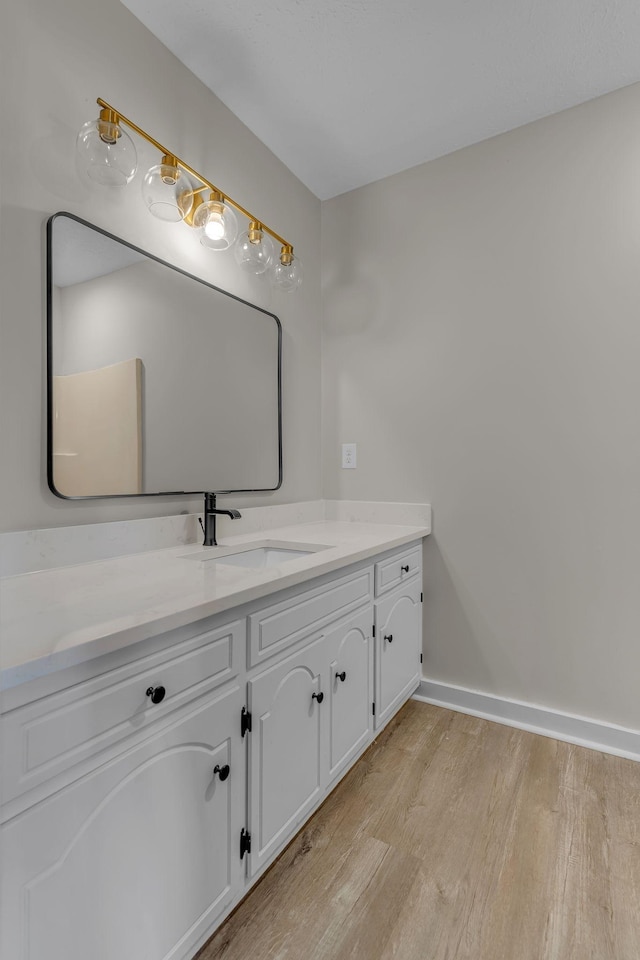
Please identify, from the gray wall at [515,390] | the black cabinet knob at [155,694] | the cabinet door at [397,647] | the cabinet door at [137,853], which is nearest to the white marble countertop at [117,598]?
the black cabinet knob at [155,694]

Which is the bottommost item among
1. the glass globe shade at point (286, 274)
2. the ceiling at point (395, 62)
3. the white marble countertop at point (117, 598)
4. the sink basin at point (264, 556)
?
the sink basin at point (264, 556)

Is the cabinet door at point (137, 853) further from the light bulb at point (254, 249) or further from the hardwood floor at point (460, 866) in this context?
the light bulb at point (254, 249)

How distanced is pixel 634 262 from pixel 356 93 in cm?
121

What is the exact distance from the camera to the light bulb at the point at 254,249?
1651 millimetres

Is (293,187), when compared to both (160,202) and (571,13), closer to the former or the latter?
(160,202)

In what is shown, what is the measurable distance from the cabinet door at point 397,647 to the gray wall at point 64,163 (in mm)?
728

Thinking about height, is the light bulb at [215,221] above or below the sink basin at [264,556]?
above

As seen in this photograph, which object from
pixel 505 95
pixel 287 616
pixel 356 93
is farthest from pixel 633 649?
pixel 356 93

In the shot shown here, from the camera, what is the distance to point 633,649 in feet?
5.68

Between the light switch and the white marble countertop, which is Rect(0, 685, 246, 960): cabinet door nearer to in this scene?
the white marble countertop

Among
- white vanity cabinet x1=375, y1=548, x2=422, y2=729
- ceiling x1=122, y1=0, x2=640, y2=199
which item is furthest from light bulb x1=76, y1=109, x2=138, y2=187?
white vanity cabinet x1=375, y1=548, x2=422, y2=729

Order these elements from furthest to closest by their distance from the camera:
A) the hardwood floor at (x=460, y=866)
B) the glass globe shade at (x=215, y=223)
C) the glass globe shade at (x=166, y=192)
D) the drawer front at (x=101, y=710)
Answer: the glass globe shade at (x=215, y=223) < the glass globe shade at (x=166, y=192) < the hardwood floor at (x=460, y=866) < the drawer front at (x=101, y=710)

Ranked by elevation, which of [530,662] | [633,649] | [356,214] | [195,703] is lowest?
[530,662]

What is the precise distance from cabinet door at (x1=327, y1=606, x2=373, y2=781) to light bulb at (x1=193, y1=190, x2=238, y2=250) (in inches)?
51.3
